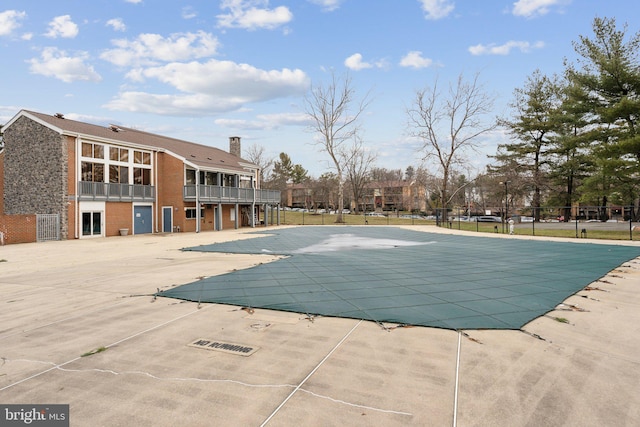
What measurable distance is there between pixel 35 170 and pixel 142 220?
7.22m

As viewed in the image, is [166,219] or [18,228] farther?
[166,219]

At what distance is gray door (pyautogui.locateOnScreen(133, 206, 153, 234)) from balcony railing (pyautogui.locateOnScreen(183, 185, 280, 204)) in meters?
3.09

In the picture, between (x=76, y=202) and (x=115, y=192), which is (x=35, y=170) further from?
(x=115, y=192)

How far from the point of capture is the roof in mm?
22875

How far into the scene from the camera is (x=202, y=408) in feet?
10.1

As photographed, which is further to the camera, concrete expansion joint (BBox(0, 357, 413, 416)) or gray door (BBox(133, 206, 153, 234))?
gray door (BBox(133, 206, 153, 234))

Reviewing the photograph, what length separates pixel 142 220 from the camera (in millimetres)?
26625

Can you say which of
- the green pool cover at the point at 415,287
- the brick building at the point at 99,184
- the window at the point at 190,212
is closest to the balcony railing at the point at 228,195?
the brick building at the point at 99,184

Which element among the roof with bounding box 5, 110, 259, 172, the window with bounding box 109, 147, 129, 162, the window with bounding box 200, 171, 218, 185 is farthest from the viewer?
the window with bounding box 200, 171, 218, 185

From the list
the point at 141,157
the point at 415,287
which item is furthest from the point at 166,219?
the point at 415,287

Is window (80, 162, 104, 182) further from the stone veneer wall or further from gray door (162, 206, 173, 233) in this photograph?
gray door (162, 206, 173, 233)

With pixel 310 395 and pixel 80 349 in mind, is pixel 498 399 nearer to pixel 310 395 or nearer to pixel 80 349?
pixel 310 395

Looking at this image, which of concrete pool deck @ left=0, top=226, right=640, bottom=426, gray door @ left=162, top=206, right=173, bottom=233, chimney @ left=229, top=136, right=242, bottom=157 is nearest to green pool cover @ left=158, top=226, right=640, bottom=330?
concrete pool deck @ left=0, top=226, right=640, bottom=426

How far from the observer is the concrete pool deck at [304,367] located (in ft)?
9.90
